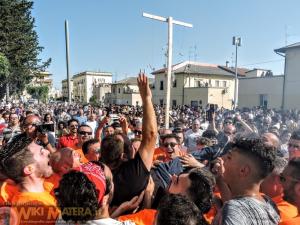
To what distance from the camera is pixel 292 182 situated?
2691 millimetres

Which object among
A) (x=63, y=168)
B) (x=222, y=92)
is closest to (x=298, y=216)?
(x=63, y=168)

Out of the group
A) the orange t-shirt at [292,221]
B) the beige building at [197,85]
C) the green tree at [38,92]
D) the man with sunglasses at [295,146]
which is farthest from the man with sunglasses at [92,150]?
the green tree at [38,92]

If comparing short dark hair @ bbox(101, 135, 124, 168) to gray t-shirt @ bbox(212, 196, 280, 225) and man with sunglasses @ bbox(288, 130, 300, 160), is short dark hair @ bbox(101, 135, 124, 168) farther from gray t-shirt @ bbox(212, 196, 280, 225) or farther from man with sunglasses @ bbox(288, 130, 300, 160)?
man with sunglasses @ bbox(288, 130, 300, 160)

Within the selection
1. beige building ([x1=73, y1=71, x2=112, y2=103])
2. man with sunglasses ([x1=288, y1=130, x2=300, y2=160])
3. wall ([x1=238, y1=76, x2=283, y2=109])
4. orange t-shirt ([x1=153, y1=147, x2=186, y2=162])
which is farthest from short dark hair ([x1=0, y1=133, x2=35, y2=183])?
beige building ([x1=73, y1=71, x2=112, y2=103])

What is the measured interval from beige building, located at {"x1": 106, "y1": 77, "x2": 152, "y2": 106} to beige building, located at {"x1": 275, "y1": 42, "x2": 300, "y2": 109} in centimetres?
3190

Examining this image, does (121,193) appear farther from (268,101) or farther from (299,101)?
(268,101)

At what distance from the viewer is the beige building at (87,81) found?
380ft

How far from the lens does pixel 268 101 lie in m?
32.4

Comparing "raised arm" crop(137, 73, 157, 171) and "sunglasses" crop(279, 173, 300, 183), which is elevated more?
"raised arm" crop(137, 73, 157, 171)

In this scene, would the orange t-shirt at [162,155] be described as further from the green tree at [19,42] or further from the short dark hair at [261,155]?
the green tree at [19,42]

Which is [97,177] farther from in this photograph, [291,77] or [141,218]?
[291,77]

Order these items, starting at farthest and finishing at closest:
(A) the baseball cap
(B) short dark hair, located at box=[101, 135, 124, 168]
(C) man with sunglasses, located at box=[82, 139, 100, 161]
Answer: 1. (C) man with sunglasses, located at box=[82, 139, 100, 161]
2. (B) short dark hair, located at box=[101, 135, 124, 168]
3. (A) the baseball cap

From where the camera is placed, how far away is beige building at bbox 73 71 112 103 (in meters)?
116

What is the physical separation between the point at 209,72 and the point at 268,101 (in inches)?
786
